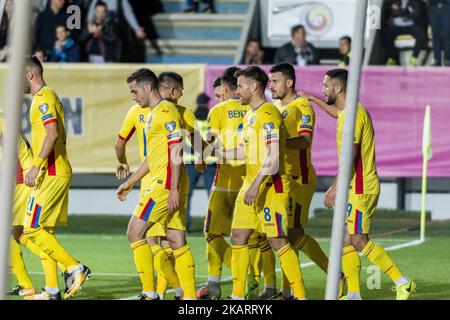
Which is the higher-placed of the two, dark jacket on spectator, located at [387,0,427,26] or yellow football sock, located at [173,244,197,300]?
dark jacket on spectator, located at [387,0,427,26]

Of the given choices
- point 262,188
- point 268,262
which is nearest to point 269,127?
point 262,188

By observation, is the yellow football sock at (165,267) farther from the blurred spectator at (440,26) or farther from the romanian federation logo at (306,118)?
the blurred spectator at (440,26)

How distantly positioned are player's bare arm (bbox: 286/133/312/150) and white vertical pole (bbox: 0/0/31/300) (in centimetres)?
518

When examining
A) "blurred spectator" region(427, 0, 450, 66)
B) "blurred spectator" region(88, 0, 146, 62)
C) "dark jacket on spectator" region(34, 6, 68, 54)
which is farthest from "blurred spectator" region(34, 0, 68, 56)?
"blurred spectator" region(427, 0, 450, 66)

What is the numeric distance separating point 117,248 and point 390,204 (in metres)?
5.72

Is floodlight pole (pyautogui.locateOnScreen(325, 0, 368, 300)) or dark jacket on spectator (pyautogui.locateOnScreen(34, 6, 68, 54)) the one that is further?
dark jacket on spectator (pyautogui.locateOnScreen(34, 6, 68, 54))

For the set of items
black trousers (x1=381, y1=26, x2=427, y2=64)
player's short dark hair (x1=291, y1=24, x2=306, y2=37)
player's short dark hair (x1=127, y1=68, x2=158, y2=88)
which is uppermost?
player's short dark hair (x1=291, y1=24, x2=306, y2=37)

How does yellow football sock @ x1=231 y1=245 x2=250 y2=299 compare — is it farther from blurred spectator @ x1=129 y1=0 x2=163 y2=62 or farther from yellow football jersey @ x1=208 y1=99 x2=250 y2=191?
blurred spectator @ x1=129 y1=0 x2=163 y2=62

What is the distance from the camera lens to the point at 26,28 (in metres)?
7.09

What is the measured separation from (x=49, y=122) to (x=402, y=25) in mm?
12216

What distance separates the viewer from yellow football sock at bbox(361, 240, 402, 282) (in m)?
12.0

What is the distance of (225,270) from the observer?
15711mm
